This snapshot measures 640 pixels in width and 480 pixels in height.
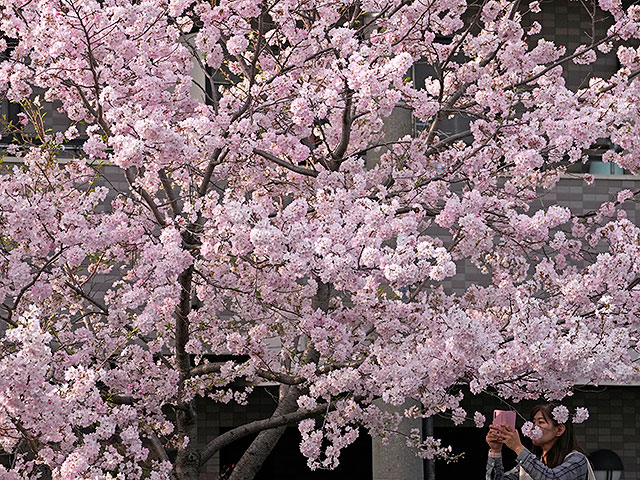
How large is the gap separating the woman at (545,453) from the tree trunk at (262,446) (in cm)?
215

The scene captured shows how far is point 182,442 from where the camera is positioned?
8.22 m

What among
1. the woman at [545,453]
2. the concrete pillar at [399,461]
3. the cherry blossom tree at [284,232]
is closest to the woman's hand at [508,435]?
the woman at [545,453]

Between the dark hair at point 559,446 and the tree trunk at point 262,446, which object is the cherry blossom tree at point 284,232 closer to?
the tree trunk at point 262,446

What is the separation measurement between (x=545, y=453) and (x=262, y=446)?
9.09 feet

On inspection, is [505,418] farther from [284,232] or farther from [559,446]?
[284,232]

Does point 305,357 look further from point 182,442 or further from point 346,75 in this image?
point 346,75

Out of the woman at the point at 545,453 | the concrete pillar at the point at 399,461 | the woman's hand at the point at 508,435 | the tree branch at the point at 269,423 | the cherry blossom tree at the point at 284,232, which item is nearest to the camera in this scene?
the woman at the point at 545,453

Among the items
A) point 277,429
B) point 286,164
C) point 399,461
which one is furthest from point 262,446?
point 399,461

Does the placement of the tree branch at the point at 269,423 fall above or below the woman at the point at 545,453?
above

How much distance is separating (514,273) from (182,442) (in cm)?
363

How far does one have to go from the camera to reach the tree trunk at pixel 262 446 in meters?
8.19

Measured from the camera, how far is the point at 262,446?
834cm

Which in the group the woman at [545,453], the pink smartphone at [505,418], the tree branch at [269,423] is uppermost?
the tree branch at [269,423]

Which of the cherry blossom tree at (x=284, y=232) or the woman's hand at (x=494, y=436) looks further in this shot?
the cherry blossom tree at (x=284, y=232)
